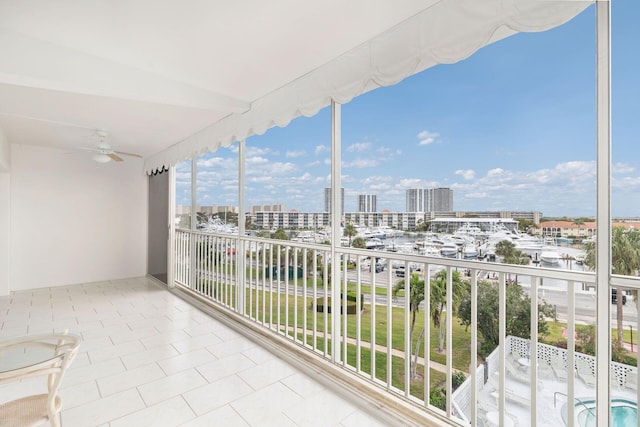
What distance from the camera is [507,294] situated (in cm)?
171

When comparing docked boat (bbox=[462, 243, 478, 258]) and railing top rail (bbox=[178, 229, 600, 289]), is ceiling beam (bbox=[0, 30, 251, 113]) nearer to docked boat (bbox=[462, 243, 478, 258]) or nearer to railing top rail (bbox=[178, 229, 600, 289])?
railing top rail (bbox=[178, 229, 600, 289])

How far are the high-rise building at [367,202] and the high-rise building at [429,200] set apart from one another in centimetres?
29

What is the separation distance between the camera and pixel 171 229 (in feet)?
17.0

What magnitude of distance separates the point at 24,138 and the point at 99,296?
252 cm

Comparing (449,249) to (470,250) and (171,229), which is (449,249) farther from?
(171,229)

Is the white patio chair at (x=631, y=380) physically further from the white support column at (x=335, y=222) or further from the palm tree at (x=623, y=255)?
the white support column at (x=335, y=222)

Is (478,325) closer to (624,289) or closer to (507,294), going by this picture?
(507,294)

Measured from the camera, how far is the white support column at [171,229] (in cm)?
512

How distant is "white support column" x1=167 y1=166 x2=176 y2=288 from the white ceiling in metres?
1.94

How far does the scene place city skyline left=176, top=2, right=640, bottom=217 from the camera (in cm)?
130

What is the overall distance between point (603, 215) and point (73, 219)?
22.2 feet

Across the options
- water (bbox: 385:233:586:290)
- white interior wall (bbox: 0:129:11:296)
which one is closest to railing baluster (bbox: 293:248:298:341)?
water (bbox: 385:233:586:290)

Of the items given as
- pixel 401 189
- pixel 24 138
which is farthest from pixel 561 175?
pixel 24 138

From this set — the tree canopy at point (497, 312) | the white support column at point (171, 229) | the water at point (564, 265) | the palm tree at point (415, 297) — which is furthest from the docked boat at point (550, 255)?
the white support column at point (171, 229)
